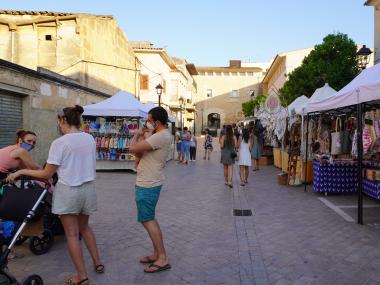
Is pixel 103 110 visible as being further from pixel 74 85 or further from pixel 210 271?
pixel 210 271

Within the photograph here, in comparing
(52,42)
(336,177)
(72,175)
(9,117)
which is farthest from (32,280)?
(52,42)

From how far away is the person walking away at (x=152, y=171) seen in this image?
175 inches

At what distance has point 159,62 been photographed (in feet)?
128

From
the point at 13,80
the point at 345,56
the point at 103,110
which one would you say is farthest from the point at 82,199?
the point at 345,56

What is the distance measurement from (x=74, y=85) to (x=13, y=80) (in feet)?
15.0

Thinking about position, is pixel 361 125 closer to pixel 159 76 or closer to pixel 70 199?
pixel 70 199

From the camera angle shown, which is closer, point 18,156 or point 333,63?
point 18,156

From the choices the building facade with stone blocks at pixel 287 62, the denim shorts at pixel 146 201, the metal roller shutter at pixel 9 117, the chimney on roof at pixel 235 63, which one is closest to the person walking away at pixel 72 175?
the denim shorts at pixel 146 201

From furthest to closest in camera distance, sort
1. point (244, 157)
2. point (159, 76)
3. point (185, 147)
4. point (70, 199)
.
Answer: point (159, 76) < point (185, 147) < point (244, 157) < point (70, 199)

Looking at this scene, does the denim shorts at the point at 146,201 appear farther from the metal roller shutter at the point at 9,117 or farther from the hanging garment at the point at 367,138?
the metal roller shutter at the point at 9,117

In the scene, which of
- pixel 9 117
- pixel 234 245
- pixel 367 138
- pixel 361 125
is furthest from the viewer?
pixel 9 117

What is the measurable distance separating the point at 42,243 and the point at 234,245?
2515mm

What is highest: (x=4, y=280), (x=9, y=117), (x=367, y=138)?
(x=9, y=117)

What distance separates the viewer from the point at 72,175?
13.2ft
